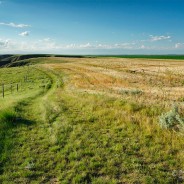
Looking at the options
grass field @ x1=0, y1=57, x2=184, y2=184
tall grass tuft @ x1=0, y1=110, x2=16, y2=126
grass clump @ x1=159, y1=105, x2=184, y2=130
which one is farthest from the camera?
tall grass tuft @ x1=0, y1=110, x2=16, y2=126

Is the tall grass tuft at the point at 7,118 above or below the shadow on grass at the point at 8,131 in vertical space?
above

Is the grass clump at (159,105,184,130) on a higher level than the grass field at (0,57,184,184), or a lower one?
higher

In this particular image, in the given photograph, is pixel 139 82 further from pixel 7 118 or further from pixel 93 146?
pixel 93 146

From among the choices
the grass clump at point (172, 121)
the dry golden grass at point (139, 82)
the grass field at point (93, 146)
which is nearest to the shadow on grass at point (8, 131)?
the grass field at point (93, 146)

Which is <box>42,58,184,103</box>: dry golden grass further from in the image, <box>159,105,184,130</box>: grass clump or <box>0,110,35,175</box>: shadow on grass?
<box>0,110,35,175</box>: shadow on grass

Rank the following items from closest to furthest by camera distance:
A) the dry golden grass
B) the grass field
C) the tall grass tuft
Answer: the grass field
the tall grass tuft
the dry golden grass

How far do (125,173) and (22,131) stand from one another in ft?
21.1

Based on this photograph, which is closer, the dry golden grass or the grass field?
the grass field

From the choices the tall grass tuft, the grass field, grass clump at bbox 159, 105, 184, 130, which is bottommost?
the grass field

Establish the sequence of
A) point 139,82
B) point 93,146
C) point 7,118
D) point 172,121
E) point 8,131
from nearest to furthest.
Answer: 1. point 93,146
2. point 8,131
3. point 172,121
4. point 7,118
5. point 139,82

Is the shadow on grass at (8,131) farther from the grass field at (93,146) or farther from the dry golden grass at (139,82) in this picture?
the dry golden grass at (139,82)

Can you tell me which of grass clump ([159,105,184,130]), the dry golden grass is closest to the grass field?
grass clump ([159,105,184,130])

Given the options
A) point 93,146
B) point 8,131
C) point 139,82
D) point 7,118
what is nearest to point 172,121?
point 93,146

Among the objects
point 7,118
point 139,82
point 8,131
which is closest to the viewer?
point 8,131
